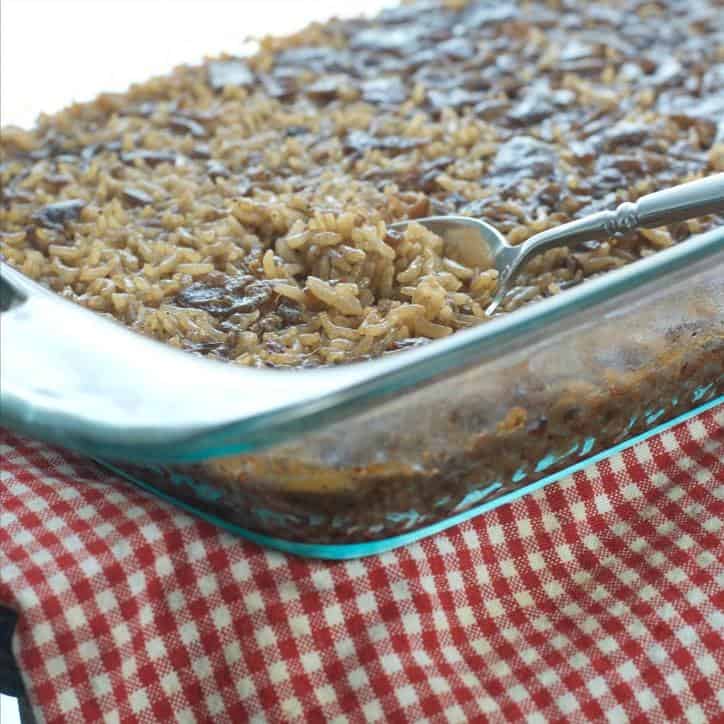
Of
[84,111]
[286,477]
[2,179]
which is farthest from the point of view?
[84,111]

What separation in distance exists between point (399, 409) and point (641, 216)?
0.48 m

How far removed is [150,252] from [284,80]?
62cm

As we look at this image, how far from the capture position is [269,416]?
2.98 feet

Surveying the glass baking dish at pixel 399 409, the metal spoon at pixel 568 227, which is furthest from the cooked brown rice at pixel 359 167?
the glass baking dish at pixel 399 409

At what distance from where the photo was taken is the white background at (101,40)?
6.37ft

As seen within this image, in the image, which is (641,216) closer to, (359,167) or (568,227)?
(568,227)

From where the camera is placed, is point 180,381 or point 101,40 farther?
point 101,40

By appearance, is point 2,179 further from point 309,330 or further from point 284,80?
point 309,330

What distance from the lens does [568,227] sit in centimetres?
139

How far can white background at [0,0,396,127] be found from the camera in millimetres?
1942

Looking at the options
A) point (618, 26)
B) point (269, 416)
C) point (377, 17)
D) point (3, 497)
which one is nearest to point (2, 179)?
point (3, 497)

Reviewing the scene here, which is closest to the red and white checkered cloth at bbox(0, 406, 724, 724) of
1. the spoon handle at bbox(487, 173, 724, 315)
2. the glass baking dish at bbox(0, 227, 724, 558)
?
the glass baking dish at bbox(0, 227, 724, 558)

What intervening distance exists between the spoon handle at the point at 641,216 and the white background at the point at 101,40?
2.91 ft

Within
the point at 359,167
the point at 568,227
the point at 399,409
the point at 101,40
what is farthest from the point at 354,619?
the point at 101,40
